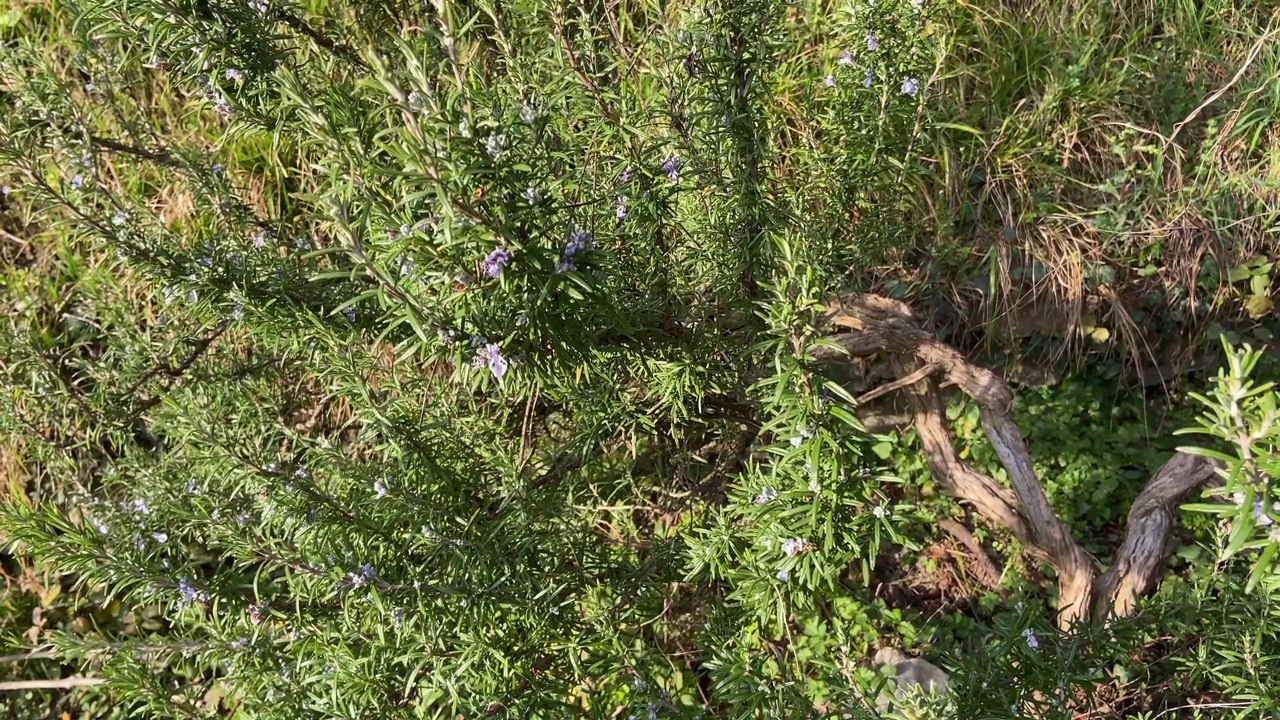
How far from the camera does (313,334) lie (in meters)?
1.57

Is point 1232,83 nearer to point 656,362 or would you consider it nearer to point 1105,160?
point 1105,160

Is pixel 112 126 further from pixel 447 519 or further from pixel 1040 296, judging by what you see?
pixel 1040 296

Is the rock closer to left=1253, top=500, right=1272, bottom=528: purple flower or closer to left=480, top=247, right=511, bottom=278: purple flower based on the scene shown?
left=1253, top=500, right=1272, bottom=528: purple flower

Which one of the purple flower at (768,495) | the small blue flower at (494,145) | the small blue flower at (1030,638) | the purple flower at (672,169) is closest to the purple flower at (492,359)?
the small blue flower at (494,145)

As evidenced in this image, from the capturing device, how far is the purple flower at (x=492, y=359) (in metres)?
1.15

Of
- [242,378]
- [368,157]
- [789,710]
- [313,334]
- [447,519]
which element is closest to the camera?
[368,157]

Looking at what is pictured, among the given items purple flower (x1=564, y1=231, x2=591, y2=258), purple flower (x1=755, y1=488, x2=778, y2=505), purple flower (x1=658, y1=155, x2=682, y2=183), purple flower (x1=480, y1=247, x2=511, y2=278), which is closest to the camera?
purple flower (x1=480, y1=247, x2=511, y2=278)

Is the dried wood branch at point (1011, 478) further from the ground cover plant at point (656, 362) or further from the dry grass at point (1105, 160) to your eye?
the dry grass at point (1105, 160)

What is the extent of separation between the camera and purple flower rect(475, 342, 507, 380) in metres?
1.15

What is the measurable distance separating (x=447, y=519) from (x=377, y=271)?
0.75 m

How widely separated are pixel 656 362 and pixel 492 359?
612 millimetres

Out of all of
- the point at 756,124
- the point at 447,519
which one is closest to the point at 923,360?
the point at 756,124

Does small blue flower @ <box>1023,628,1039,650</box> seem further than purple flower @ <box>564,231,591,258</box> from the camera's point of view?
Yes

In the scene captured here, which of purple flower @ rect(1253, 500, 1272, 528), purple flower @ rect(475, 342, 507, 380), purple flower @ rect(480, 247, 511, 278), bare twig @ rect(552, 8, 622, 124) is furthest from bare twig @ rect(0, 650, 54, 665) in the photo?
purple flower @ rect(1253, 500, 1272, 528)
